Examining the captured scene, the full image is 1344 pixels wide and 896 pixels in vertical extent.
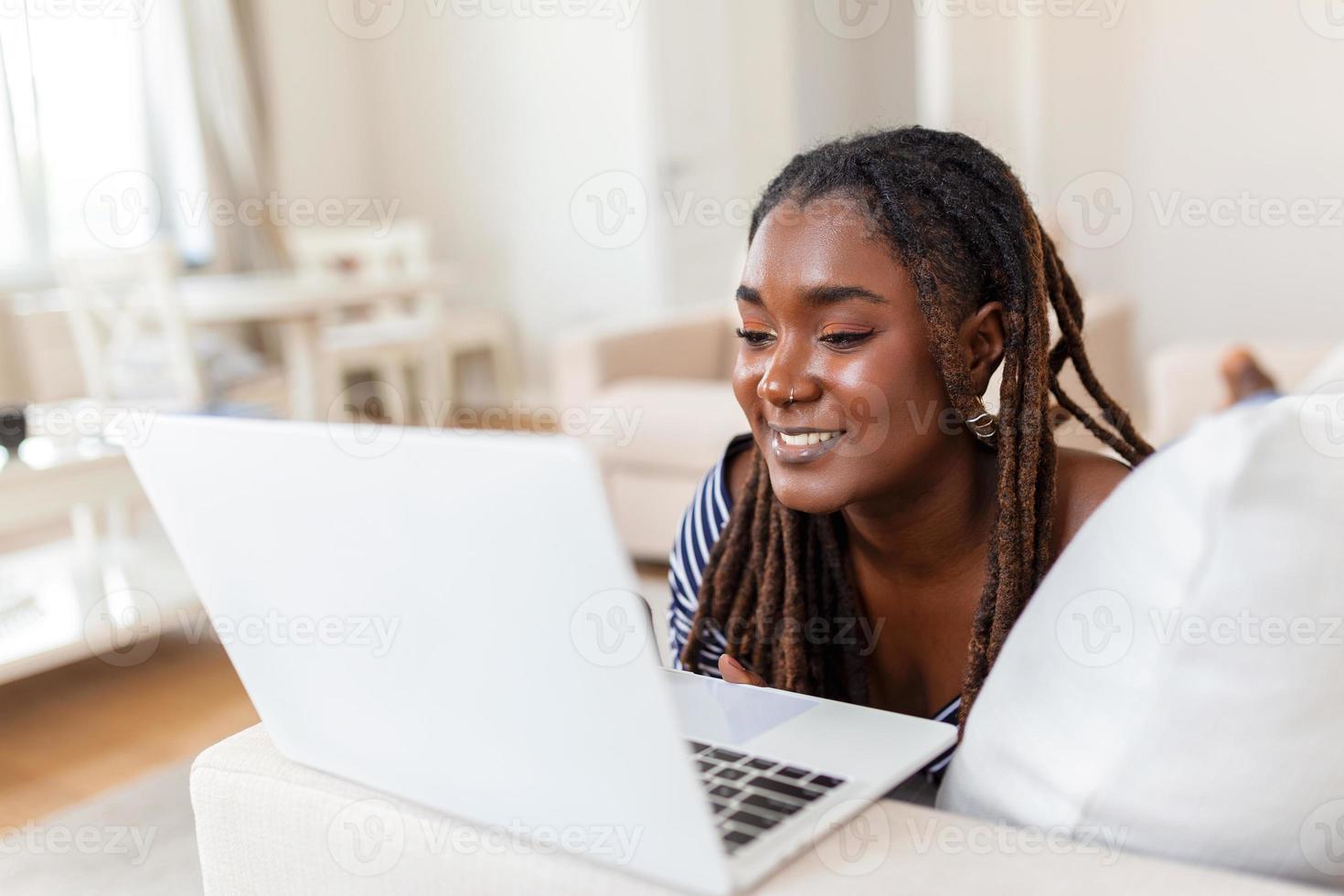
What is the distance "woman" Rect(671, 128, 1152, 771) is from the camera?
923 millimetres

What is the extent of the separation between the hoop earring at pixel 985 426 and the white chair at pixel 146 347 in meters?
2.70

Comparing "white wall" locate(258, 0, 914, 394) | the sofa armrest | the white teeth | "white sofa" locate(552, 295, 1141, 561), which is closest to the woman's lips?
the white teeth

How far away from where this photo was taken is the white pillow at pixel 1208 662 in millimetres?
587

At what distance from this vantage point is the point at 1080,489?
97 centimetres

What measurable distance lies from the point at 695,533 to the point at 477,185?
15.4 ft

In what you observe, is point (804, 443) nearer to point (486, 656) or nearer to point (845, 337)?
point (845, 337)

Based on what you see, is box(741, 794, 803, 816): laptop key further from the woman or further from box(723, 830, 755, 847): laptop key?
the woman

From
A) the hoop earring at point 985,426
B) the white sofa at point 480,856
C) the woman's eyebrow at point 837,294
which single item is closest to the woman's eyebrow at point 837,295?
the woman's eyebrow at point 837,294

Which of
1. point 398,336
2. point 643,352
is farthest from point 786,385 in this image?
point 398,336

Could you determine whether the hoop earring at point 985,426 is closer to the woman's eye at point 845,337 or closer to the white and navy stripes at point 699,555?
the woman's eye at point 845,337

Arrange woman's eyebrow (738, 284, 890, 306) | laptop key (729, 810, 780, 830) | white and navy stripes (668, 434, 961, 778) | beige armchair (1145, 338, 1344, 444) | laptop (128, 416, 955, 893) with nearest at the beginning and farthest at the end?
laptop (128, 416, 955, 893) < laptop key (729, 810, 780, 830) < woman's eyebrow (738, 284, 890, 306) < white and navy stripes (668, 434, 961, 778) < beige armchair (1145, 338, 1344, 444)

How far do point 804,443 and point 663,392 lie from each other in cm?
211

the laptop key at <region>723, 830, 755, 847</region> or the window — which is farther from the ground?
the window

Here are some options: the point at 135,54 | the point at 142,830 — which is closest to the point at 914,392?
the point at 142,830
